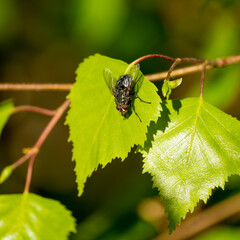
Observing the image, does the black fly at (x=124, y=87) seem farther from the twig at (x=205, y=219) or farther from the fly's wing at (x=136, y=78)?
the twig at (x=205, y=219)

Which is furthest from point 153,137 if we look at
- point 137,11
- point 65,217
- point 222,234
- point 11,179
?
point 11,179

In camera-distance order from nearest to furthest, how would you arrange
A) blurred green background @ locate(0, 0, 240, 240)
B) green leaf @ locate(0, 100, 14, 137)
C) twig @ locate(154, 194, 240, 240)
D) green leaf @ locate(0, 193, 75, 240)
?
green leaf @ locate(0, 193, 75, 240) < green leaf @ locate(0, 100, 14, 137) < twig @ locate(154, 194, 240, 240) < blurred green background @ locate(0, 0, 240, 240)

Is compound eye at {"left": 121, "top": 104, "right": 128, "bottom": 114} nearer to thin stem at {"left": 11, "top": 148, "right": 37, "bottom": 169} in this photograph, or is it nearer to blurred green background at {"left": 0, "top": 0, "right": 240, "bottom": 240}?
thin stem at {"left": 11, "top": 148, "right": 37, "bottom": 169}

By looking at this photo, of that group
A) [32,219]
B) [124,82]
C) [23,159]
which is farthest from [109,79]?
[32,219]

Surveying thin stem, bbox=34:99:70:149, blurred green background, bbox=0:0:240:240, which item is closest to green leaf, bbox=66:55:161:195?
thin stem, bbox=34:99:70:149

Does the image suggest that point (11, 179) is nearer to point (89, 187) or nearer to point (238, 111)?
point (89, 187)
